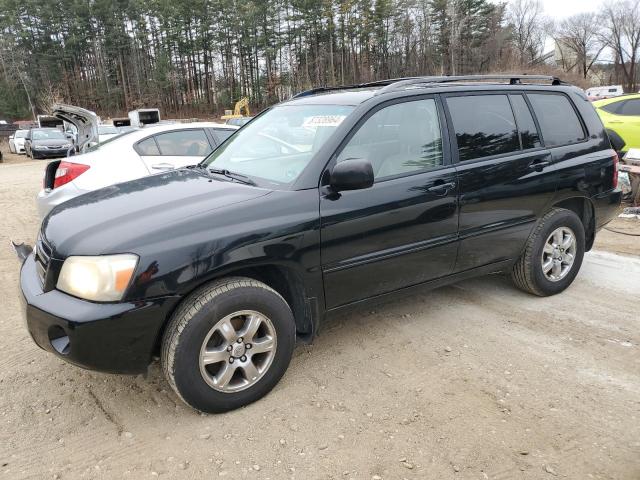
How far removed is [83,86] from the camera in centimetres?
5675

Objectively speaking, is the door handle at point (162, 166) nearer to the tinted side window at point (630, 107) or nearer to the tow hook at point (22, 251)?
the tow hook at point (22, 251)

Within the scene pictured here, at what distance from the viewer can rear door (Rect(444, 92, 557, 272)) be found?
359 centimetres

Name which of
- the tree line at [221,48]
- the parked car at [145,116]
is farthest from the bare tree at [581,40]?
the parked car at [145,116]

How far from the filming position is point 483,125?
374 cm

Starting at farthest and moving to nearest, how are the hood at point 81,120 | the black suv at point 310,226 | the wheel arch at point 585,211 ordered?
the hood at point 81,120 → the wheel arch at point 585,211 → the black suv at point 310,226

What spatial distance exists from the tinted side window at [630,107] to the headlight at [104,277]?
986 centimetres

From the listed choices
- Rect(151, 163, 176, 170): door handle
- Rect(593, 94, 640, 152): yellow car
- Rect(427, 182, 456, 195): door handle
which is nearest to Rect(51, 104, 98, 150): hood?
Rect(151, 163, 176, 170): door handle

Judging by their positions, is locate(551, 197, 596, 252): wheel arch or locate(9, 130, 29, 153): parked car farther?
locate(9, 130, 29, 153): parked car

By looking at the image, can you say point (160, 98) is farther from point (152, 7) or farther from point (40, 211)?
point (40, 211)

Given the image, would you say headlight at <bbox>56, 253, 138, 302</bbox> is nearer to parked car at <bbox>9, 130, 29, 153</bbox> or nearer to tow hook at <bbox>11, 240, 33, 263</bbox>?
tow hook at <bbox>11, 240, 33, 263</bbox>

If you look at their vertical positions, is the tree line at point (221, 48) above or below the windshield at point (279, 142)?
above

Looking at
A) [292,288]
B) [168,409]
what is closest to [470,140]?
[292,288]

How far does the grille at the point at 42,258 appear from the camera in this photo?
107 inches

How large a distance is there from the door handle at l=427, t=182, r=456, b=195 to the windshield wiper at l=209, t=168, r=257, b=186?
122 centimetres
